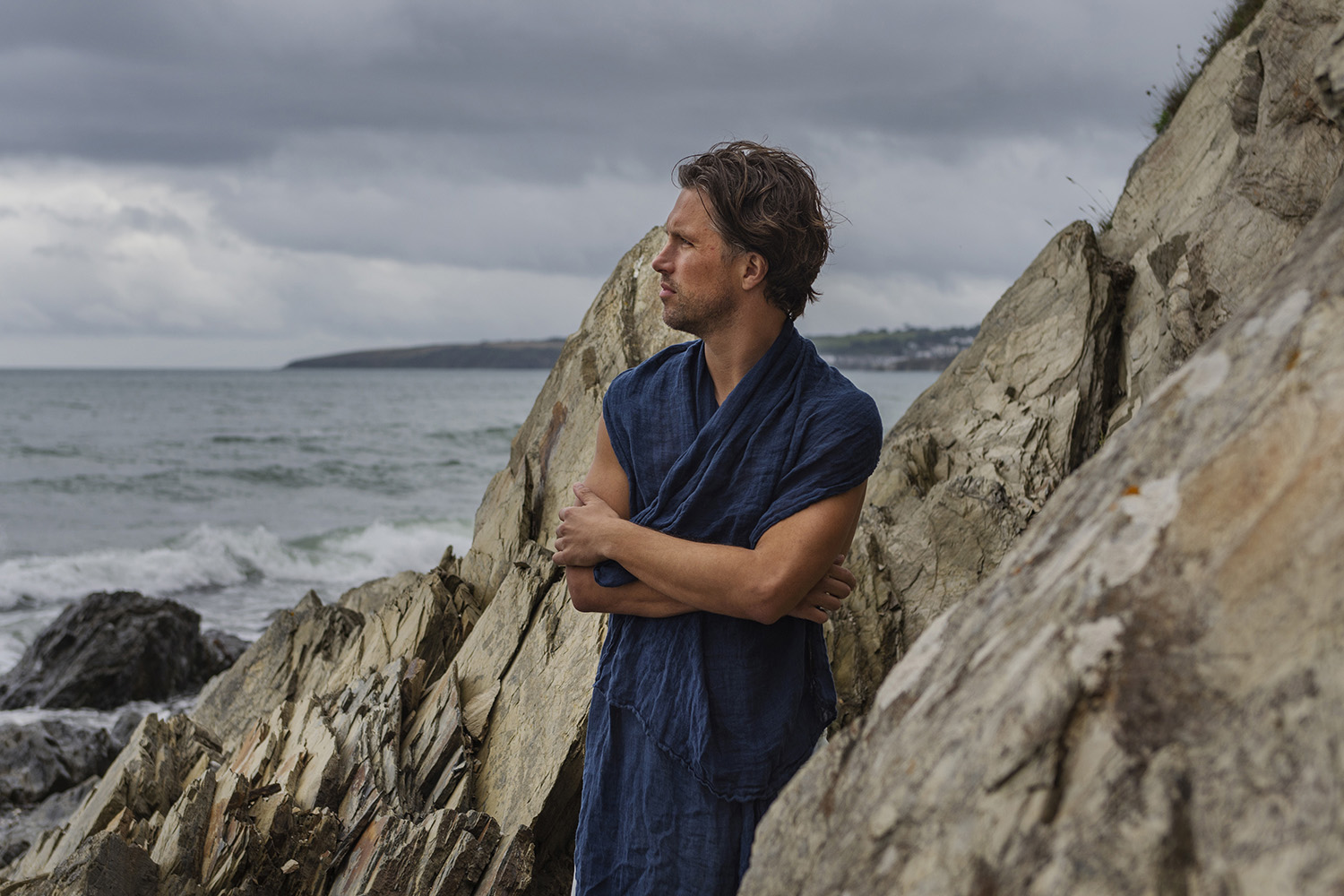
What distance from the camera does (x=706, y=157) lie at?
292 cm

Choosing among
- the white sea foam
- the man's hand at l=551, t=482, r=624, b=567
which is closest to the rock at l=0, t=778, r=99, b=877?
the white sea foam

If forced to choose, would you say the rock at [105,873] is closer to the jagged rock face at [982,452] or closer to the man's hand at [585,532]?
the man's hand at [585,532]

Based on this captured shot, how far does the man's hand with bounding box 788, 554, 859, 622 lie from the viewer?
2.88 meters

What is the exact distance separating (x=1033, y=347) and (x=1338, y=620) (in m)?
6.45

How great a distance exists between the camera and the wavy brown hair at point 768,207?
2812mm

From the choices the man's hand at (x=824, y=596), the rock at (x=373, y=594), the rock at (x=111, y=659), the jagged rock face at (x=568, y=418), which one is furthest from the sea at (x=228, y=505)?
the man's hand at (x=824, y=596)

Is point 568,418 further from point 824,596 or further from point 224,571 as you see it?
point 224,571

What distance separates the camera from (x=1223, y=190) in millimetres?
6352

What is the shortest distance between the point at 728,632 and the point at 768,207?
1.28m

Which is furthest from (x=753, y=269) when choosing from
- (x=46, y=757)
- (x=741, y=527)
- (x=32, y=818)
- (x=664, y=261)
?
(x=46, y=757)

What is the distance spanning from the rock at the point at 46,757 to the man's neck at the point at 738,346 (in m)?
9.88

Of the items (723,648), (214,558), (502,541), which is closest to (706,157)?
(723,648)

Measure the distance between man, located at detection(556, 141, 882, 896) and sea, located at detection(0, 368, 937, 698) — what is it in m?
11.8

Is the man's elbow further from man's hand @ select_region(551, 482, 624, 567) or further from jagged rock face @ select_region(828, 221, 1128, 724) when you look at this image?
jagged rock face @ select_region(828, 221, 1128, 724)
